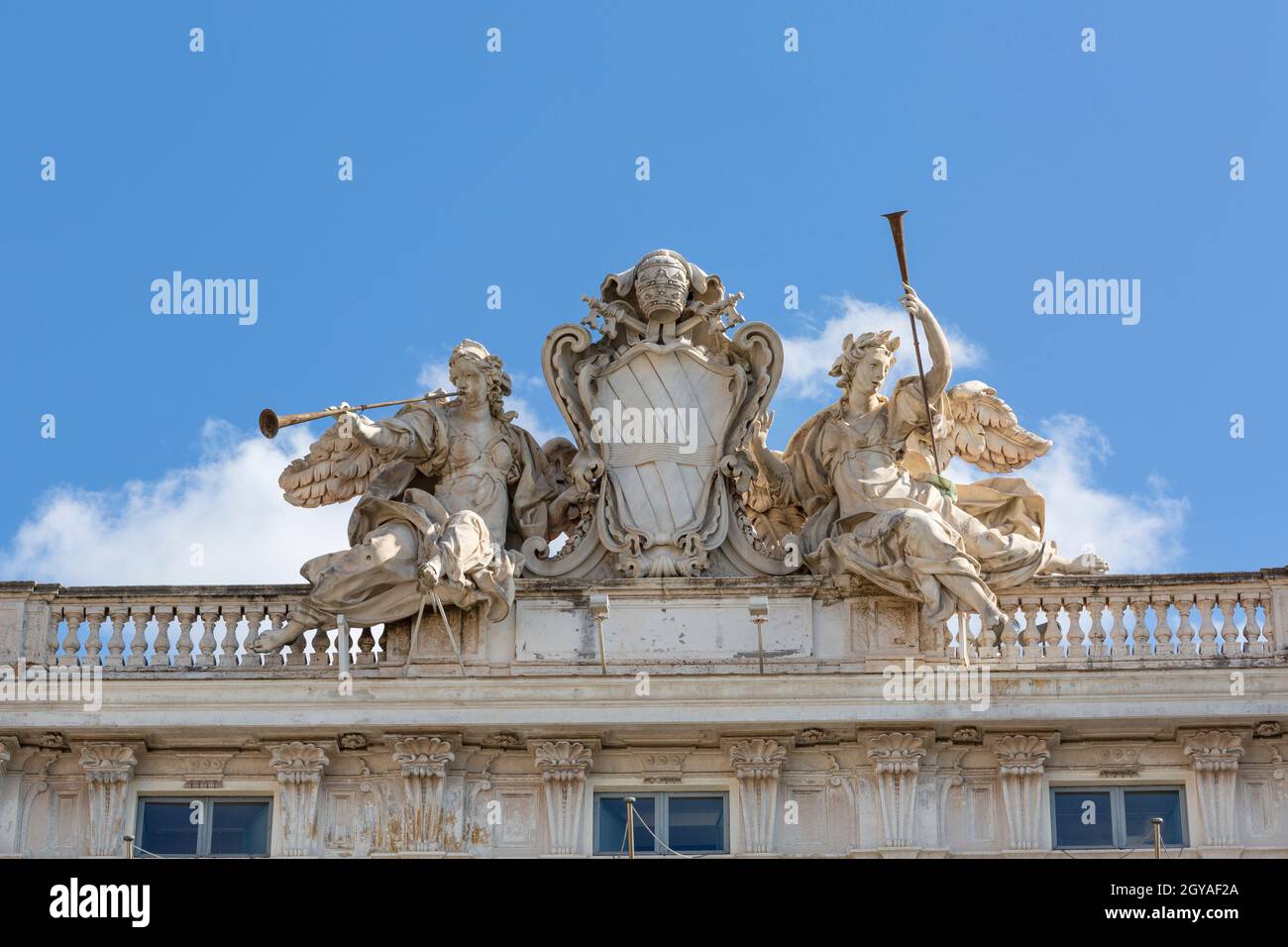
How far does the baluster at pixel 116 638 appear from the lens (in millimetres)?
30719

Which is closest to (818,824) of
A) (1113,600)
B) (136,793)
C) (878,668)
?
(878,668)

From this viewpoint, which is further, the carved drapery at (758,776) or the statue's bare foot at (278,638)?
the statue's bare foot at (278,638)

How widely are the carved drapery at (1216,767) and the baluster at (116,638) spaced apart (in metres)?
9.30

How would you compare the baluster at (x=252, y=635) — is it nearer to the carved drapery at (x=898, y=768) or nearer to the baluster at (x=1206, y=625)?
the carved drapery at (x=898, y=768)

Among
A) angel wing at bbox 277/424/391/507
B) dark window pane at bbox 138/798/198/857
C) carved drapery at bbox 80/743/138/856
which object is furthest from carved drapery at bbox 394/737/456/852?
angel wing at bbox 277/424/391/507

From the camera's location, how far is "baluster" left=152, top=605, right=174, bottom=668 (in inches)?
1208

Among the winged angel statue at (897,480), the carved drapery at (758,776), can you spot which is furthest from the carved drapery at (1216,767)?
the carved drapery at (758,776)

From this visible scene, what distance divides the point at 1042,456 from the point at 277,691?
290 inches

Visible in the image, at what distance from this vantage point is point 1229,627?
30.6 meters

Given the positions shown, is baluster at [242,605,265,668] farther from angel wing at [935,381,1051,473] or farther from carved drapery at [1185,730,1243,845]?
carved drapery at [1185,730,1243,845]
